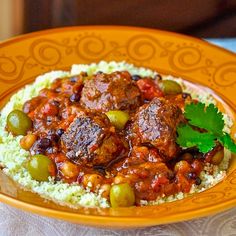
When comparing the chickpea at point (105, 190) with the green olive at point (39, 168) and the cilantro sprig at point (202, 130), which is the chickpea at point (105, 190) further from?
the cilantro sprig at point (202, 130)

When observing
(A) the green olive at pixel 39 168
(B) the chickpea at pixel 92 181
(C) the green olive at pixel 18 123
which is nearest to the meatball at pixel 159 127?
(B) the chickpea at pixel 92 181

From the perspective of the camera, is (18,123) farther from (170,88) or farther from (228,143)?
(228,143)

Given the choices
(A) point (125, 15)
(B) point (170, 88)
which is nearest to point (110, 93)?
(B) point (170, 88)

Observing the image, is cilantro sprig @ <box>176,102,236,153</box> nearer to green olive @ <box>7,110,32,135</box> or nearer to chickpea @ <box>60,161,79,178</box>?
chickpea @ <box>60,161,79,178</box>

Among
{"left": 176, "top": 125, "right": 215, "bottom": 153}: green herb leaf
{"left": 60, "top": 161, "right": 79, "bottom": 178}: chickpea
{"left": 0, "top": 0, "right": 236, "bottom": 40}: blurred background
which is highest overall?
{"left": 0, "top": 0, "right": 236, "bottom": 40}: blurred background

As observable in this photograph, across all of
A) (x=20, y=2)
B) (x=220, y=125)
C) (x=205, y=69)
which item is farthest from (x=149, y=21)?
(x=220, y=125)

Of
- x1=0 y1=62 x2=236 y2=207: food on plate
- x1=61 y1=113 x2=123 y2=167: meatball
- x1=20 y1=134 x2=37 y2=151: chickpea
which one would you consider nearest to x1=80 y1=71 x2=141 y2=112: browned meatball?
x1=0 y1=62 x2=236 y2=207: food on plate
